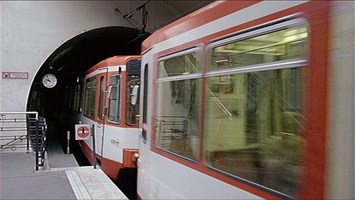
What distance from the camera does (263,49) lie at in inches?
93.0

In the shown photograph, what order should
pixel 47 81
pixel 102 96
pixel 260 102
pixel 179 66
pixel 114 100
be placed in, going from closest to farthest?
1. pixel 260 102
2. pixel 179 66
3. pixel 114 100
4. pixel 102 96
5. pixel 47 81

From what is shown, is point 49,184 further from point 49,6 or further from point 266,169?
point 49,6

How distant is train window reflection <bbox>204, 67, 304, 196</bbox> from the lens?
210 centimetres

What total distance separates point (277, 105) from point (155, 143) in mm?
2334

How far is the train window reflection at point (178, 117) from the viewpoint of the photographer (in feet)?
11.0

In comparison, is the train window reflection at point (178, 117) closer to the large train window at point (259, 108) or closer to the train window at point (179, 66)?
the train window at point (179, 66)

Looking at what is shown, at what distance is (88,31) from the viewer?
12.2 metres

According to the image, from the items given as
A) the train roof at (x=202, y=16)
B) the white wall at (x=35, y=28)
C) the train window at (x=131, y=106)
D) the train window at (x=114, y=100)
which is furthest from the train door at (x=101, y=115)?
the train roof at (x=202, y=16)

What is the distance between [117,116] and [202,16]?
5.31 meters

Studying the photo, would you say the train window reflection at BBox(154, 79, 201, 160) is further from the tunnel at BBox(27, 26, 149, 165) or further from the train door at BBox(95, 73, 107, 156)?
Result: the tunnel at BBox(27, 26, 149, 165)

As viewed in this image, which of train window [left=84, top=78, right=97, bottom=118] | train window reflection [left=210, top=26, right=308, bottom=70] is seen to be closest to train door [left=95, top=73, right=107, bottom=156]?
train window [left=84, top=78, right=97, bottom=118]

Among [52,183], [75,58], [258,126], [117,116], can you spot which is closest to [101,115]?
[117,116]

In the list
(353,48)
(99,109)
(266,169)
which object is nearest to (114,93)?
(99,109)

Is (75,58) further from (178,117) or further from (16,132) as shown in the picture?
(178,117)
